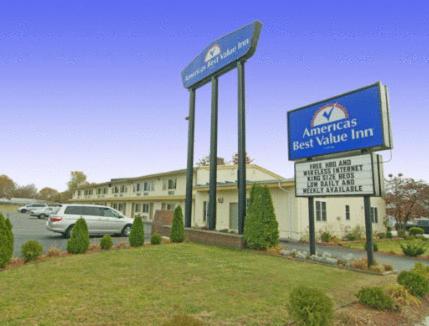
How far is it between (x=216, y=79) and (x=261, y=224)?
790 centimetres

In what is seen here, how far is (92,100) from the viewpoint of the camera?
20.4 meters

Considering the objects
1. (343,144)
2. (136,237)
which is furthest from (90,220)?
(343,144)

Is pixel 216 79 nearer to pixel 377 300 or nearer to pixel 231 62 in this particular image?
pixel 231 62

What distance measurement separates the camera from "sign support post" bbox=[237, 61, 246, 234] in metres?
12.5

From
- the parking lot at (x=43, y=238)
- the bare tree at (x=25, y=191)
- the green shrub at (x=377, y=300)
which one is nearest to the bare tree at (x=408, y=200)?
the parking lot at (x=43, y=238)

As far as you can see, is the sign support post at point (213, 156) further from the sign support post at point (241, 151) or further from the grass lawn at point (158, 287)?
the grass lawn at point (158, 287)

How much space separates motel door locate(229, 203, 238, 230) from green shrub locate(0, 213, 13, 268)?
49.6 feet

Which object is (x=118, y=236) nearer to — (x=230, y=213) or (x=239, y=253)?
(x=230, y=213)

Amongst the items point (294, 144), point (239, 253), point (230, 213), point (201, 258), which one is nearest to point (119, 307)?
point (201, 258)

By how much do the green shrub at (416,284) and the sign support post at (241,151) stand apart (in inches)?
274

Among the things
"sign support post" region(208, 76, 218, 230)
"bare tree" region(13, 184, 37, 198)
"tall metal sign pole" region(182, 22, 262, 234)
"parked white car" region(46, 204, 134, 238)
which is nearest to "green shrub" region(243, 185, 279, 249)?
"tall metal sign pole" region(182, 22, 262, 234)

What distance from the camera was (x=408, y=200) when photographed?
25688 mm

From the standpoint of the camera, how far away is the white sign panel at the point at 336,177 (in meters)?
8.99

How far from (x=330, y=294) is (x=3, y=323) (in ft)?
19.0
